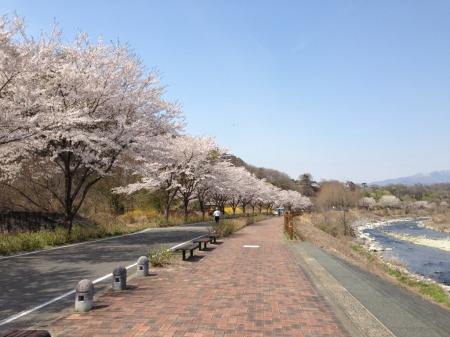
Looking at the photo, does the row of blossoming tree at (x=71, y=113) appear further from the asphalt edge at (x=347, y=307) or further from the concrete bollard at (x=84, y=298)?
the asphalt edge at (x=347, y=307)

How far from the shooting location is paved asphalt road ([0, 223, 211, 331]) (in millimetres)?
6309

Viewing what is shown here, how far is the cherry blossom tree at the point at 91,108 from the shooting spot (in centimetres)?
1480

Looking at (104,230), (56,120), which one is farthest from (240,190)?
(56,120)

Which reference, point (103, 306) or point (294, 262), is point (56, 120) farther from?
point (294, 262)

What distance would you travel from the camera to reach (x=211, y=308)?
5.97 m

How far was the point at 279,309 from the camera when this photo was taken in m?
6.04

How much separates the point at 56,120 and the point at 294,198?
94328mm

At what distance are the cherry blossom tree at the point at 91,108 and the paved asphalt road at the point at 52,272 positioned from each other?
14.0 ft

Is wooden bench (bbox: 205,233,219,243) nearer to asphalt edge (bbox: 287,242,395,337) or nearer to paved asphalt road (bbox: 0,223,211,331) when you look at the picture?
paved asphalt road (bbox: 0,223,211,331)

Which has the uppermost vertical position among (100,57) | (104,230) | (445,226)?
(100,57)

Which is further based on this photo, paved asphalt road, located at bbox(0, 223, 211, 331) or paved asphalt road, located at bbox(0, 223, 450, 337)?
paved asphalt road, located at bbox(0, 223, 211, 331)

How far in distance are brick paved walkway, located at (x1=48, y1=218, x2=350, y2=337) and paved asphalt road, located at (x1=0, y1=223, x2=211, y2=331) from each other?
0.99 metres

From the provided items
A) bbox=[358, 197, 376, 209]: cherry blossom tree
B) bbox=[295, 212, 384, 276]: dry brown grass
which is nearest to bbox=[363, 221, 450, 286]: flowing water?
bbox=[295, 212, 384, 276]: dry brown grass

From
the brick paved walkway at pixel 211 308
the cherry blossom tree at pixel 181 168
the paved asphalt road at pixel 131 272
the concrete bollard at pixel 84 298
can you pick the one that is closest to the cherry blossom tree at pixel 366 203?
the cherry blossom tree at pixel 181 168
